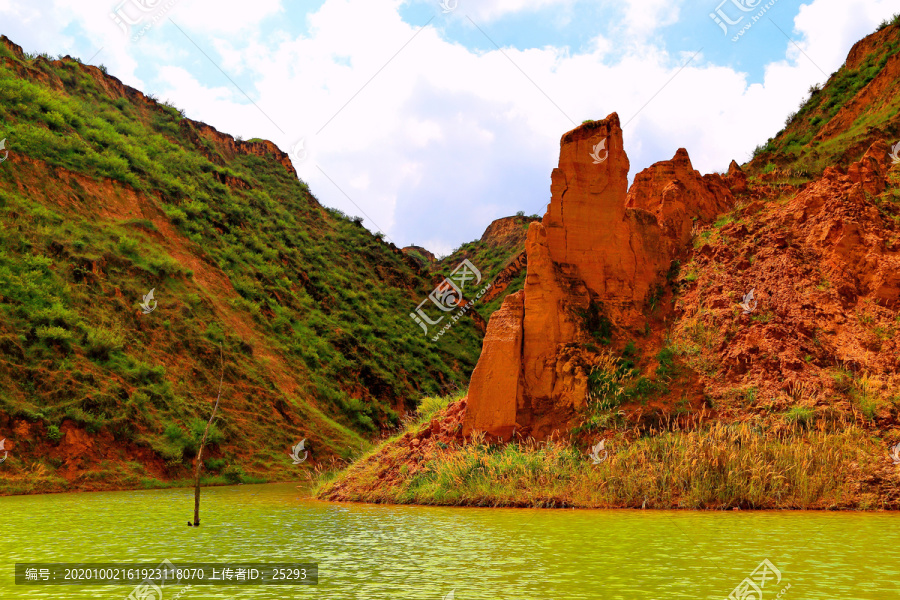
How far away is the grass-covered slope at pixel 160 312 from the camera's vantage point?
24.5 m

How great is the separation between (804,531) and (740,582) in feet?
13.8

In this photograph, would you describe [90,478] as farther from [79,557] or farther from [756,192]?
Answer: [756,192]

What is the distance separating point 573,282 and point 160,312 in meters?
22.4

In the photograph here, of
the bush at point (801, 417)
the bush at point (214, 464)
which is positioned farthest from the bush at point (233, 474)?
the bush at point (801, 417)

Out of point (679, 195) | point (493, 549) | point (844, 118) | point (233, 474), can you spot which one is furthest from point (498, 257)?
point (493, 549)

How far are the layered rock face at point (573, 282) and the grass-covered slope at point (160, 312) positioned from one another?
14.8 meters

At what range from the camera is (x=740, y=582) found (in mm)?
6371

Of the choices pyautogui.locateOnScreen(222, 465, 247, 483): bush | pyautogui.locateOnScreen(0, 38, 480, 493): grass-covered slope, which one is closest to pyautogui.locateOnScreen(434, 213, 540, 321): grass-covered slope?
pyautogui.locateOnScreen(0, 38, 480, 493): grass-covered slope

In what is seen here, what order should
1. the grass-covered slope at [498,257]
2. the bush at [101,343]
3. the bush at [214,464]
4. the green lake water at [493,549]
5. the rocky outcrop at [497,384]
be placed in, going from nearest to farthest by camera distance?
the green lake water at [493,549] < the rocky outcrop at [497,384] < the bush at [101,343] < the bush at [214,464] < the grass-covered slope at [498,257]

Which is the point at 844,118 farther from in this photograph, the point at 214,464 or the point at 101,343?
the point at 101,343

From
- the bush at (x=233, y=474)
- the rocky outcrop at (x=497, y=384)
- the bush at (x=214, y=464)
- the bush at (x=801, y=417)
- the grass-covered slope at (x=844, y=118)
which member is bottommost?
the bush at (x=233, y=474)

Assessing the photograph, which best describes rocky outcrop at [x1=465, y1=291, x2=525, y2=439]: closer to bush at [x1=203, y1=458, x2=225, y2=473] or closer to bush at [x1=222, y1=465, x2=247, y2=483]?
bush at [x1=222, y1=465, x2=247, y2=483]

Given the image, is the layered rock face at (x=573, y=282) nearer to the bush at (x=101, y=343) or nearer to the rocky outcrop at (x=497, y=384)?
the rocky outcrop at (x=497, y=384)

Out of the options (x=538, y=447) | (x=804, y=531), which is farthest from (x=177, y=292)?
(x=804, y=531)
